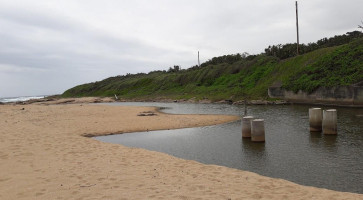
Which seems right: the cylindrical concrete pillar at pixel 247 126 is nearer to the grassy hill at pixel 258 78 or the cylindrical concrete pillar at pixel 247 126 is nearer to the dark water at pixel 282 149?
the dark water at pixel 282 149

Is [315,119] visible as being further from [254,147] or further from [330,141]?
[254,147]

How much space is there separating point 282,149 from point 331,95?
2528cm

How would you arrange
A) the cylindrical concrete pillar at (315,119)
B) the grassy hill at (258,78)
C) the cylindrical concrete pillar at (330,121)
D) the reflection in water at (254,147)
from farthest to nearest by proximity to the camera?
1. the grassy hill at (258,78)
2. the cylindrical concrete pillar at (315,119)
3. the cylindrical concrete pillar at (330,121)
4. the reflection in water at (254,147)

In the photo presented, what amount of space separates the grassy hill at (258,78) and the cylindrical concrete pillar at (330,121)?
781 inches

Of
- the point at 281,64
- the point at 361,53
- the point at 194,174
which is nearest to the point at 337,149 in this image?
the point at 194,174

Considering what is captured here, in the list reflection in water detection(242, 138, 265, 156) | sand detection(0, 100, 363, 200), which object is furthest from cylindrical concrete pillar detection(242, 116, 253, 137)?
sand detection(0, 100, 363, 200)

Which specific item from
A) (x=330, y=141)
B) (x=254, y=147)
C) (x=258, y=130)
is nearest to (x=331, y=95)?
(x=330, y=141)

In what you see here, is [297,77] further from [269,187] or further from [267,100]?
[269,187]

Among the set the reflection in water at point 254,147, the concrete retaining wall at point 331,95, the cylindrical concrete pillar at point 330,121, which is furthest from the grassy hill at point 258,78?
the reflection in water at point 254,147

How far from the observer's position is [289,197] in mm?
8383

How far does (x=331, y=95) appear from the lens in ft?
122

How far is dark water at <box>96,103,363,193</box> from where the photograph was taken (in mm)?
11703

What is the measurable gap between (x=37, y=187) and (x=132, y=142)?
10756 mm

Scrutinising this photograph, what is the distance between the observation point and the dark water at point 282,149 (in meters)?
11.7
